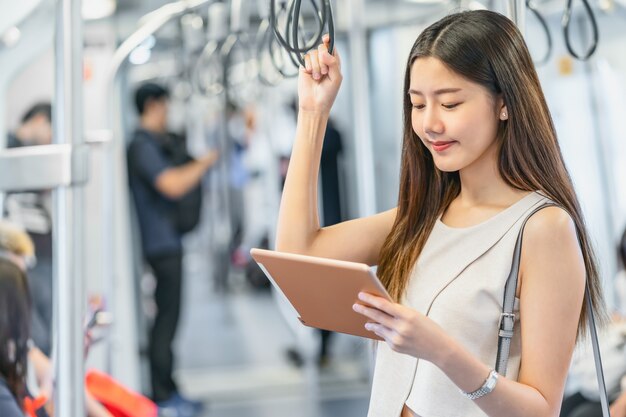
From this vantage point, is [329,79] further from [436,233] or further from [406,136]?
[436,233]

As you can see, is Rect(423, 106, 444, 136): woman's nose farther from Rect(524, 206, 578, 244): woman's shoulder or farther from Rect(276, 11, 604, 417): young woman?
Rect(524, 206, 578, 244): woman's shoulder

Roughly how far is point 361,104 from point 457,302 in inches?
102

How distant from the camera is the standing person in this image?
4426mm

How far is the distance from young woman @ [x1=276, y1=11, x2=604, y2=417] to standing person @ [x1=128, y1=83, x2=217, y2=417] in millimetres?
3024

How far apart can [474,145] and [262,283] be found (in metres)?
7.20

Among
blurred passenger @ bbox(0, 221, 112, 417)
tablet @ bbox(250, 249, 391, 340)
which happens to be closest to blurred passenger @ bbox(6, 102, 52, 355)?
blurred passenger @ bbox(0, 221, 112, 417)

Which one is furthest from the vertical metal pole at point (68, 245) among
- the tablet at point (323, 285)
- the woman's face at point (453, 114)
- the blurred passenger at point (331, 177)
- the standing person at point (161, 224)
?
the blurred passenger at point (331, 177)

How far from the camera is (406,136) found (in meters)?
1.53

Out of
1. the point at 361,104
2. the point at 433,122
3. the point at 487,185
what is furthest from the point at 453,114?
the point at 361,104

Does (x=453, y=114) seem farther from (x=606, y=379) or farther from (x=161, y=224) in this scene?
(x=161, y=224)

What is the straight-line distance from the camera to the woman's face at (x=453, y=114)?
1.33m

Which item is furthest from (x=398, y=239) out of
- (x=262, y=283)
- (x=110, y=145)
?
(x=262, y=283)

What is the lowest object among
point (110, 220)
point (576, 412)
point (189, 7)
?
point (576, 412)

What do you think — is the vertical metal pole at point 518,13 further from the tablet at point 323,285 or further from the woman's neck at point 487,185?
the tablet at point 323,285
